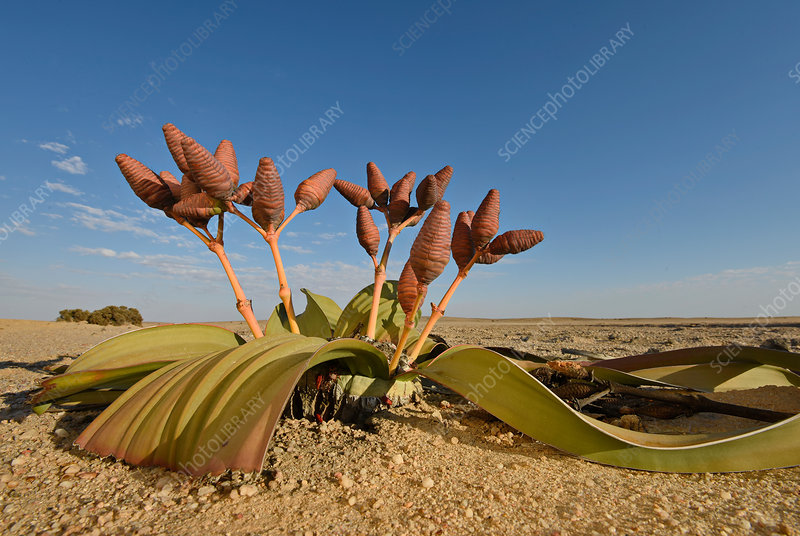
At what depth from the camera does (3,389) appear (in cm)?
209

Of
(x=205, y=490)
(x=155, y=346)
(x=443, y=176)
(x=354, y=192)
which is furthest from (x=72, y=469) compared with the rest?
(x=443, y=176)

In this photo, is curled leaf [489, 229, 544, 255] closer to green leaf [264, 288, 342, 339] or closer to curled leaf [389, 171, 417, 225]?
curled leaf [389, 171, 417, 225]

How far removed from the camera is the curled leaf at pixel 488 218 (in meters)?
1.37

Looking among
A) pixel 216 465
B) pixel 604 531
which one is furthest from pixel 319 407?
pixel 604 531

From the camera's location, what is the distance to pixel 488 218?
4.47ft

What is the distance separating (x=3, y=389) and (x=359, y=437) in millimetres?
1998

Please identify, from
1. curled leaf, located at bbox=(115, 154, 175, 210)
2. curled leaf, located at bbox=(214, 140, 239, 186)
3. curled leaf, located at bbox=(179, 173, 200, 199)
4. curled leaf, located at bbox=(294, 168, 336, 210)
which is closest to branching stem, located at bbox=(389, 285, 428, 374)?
curled leaf, located at bbox=(294, 168, 336, 210)

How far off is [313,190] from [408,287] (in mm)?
515

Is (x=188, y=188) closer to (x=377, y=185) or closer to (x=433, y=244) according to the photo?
(x=377, y=185)

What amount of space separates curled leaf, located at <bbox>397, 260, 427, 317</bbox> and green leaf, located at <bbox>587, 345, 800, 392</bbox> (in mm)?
814

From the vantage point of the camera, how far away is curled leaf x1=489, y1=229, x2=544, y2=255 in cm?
135

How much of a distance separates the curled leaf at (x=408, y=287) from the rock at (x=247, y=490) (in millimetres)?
731

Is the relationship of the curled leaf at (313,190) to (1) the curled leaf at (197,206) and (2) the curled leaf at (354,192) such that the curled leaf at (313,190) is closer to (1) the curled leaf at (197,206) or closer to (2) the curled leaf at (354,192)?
(2) the curled leaf at (354,192)

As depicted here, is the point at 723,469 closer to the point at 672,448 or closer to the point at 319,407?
the point at 672,448
